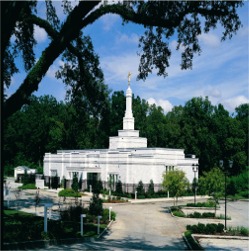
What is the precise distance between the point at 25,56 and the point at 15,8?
392 centimetres

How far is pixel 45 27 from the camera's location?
13516mm

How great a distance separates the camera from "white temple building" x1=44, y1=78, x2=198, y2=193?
47.4 m

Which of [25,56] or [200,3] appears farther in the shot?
[25,56]

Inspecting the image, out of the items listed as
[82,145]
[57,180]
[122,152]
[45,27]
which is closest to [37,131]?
[82,145]

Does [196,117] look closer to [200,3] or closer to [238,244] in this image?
[238,244]

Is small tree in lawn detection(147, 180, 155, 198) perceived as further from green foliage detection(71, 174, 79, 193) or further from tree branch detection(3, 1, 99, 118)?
tree branch detection(3, 1, 99, 118)

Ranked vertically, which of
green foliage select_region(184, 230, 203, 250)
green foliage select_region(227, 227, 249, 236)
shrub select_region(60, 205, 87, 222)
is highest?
shrub select_region(60, 205, 87, 222)

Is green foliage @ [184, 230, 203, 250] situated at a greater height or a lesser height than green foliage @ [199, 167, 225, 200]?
lesser

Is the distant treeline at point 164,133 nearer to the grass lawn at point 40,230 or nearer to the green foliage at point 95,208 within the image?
the green foliage at point 95,208

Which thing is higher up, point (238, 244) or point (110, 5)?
point (110, 5)

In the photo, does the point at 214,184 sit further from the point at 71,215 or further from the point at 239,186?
the point at 239,186

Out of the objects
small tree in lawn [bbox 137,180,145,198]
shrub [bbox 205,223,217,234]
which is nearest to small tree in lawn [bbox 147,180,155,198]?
small tree in lawn [bbox 137,180,145,198]

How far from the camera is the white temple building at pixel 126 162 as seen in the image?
47406mm


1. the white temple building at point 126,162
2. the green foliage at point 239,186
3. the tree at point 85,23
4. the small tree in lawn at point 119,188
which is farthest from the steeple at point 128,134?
the tree at point 85,23
